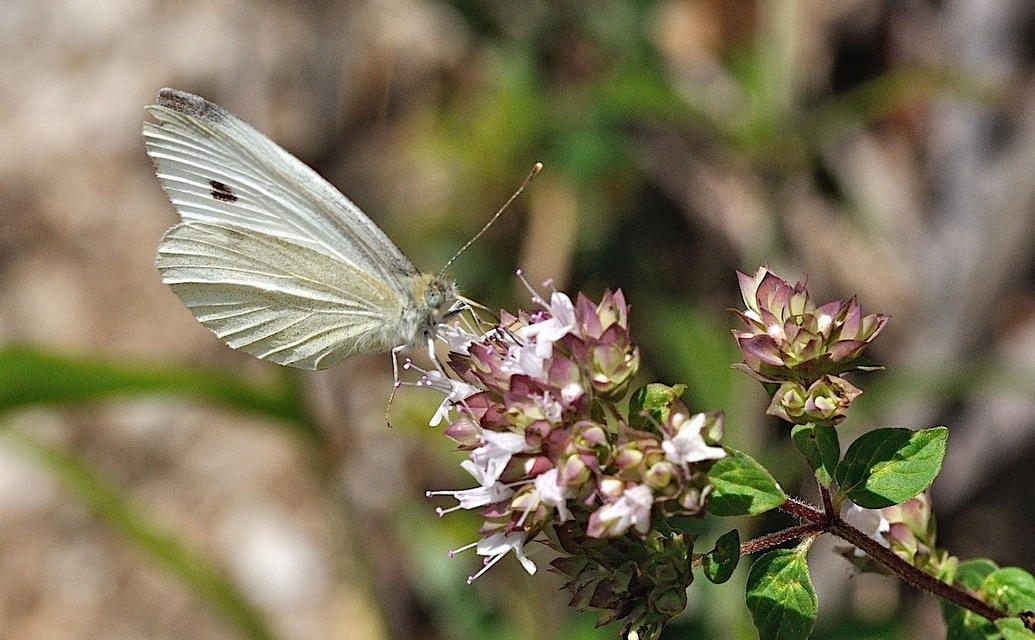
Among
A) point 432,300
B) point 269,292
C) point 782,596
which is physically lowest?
point 269,292

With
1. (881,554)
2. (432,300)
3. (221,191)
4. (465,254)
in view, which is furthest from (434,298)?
(465,254)

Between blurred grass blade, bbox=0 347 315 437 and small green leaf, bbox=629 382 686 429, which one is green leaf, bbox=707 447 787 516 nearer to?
small green leaf, bbox=629 382 686 429

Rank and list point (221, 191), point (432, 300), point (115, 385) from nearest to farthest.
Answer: point (432, 300) < point (221, 191) < point (115, 385)

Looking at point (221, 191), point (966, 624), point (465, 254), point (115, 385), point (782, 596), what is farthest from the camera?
point (465, 254)

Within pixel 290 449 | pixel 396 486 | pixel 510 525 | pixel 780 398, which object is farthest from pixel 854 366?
pixel 290 449

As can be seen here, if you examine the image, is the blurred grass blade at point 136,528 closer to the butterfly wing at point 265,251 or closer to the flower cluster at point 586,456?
the butterfly wing at point 265,251

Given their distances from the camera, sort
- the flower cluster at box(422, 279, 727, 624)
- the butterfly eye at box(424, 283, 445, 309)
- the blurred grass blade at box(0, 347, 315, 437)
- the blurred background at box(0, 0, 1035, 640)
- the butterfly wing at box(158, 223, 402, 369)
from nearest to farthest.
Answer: the flower cluster at box(422, 279, 727, 624) → the butterfly eye at box(424, 283, 445, 309) → the butterfly wing at box(158, 223, 402, 369) → the blurred grass blade at box(0, 347, 315, 437) → the blurred background at box(0, 0, 1035, 640)

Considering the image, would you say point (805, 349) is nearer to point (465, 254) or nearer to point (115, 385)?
point (115, 385)

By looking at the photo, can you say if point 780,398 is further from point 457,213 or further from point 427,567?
point 457,213

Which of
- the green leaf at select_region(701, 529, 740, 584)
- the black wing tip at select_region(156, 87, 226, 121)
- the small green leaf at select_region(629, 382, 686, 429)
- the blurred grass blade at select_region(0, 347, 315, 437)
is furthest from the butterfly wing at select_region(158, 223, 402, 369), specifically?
the green leaf at select_region(701, 529, 740, 584)
